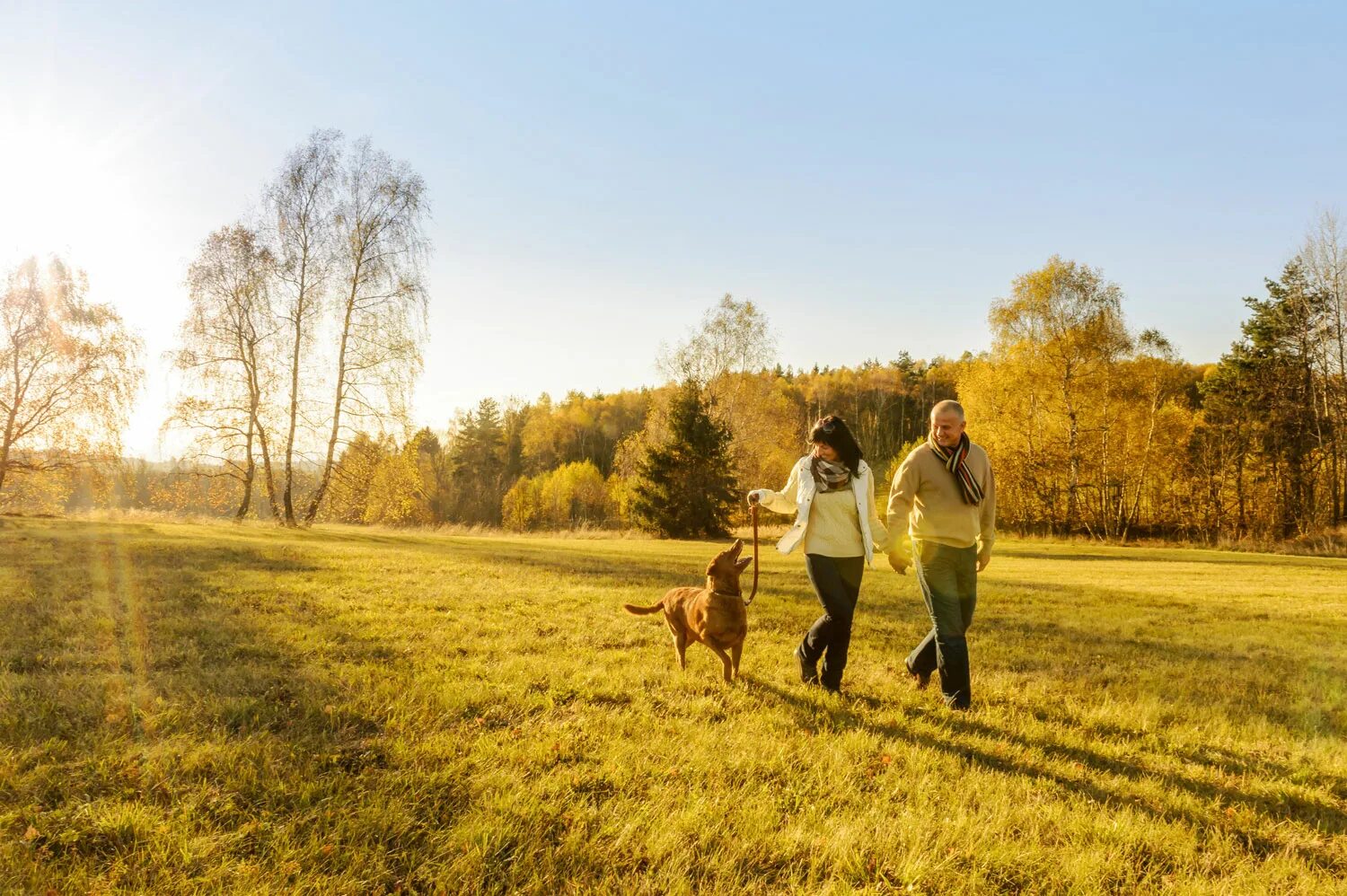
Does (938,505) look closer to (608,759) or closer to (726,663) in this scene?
(726,663)

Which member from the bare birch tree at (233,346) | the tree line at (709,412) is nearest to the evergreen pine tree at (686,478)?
the tree line at (709,412)

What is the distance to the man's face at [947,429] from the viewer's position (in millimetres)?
4758

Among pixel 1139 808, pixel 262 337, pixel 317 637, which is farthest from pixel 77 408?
pixel 1139 808

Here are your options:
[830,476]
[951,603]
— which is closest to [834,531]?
[830,476]

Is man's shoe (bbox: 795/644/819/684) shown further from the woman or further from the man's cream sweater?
the man's cream sweater

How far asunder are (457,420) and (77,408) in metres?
46.5

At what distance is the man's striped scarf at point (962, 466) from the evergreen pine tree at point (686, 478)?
2545cm

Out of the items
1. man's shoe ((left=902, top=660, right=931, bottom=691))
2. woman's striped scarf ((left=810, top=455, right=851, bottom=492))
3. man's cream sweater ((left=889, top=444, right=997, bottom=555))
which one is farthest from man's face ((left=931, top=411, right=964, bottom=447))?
man's shoe ((left=902, top=660, right=931, bottom=691))

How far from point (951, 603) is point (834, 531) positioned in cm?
100

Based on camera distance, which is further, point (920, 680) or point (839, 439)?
point (920, 680)

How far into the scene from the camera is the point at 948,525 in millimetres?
4762

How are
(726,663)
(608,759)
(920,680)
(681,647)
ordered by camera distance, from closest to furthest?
(608,759) < (726,663) < (920,680) < (681,647)

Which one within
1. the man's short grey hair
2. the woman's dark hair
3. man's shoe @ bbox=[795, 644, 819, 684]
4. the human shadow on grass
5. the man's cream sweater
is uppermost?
the man's short grey hair

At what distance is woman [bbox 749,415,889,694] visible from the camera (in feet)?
16.3
